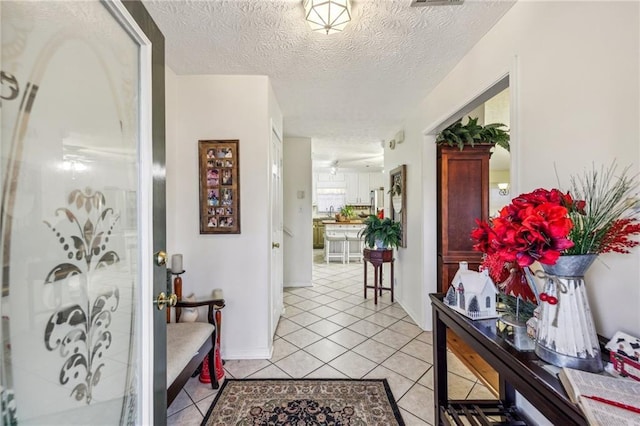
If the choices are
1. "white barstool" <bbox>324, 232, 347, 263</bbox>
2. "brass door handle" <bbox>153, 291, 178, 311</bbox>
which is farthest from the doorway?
"white barstool" <bbox>324, 232, 347, 263</bbox>

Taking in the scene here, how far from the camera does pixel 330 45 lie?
6.04 ft

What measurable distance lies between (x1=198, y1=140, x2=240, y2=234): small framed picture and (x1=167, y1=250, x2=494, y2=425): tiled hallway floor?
45.2 inches

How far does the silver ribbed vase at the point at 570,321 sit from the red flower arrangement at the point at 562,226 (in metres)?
0.06

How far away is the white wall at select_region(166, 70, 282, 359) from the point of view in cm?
231

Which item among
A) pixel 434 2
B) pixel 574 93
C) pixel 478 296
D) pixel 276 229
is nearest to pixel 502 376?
pixel 478 296

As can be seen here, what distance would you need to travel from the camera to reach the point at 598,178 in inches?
40.6

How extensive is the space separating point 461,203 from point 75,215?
283 cm

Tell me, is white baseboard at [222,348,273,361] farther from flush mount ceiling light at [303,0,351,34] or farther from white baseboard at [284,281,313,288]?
flush mount ceiling light at [303,0,351,34]

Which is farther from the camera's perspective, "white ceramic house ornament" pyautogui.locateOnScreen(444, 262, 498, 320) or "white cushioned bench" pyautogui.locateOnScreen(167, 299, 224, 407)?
"white cushioned bench" pyautogui.locateOnScreen(167, 299, 224, 407)

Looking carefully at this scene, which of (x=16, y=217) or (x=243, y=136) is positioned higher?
(x=243, y=136)

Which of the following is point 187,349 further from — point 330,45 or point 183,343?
point 330,45

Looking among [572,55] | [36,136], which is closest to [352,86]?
[572,55]

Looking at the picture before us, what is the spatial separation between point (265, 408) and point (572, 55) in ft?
7.85

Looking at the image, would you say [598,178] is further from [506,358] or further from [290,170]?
[290,170]
